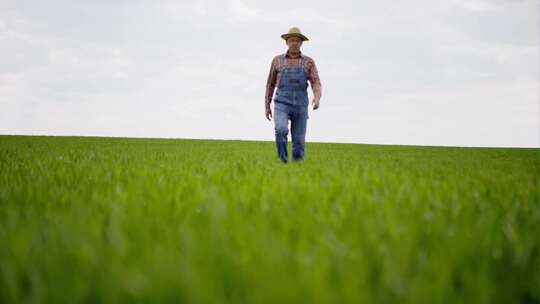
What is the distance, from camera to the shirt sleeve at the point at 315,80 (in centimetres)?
738

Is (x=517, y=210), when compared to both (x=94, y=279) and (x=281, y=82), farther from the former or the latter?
(x=281, y=82)

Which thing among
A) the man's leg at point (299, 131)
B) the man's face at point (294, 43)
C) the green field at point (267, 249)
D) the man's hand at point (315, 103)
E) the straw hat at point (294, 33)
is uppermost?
the straw hat at point (294, 33)

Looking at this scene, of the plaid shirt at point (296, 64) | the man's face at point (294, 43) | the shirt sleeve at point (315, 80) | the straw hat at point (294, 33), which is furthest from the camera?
the shirt sleeve at point (315, 80)

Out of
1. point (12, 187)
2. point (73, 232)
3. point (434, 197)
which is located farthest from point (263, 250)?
point (12, 187)

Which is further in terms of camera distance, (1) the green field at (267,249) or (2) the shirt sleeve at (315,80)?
(2) the shirt sleeve at (315,80)

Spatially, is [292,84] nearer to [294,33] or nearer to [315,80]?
[315,80]

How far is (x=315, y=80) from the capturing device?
292 inches

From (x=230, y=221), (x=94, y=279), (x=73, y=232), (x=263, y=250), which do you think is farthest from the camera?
(x=230, y=221)

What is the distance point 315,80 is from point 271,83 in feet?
2.73

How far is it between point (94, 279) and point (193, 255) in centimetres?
32

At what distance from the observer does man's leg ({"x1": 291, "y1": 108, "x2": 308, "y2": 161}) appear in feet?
24.3

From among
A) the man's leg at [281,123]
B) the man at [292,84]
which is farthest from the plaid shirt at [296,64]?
the man's leg at [281,123]

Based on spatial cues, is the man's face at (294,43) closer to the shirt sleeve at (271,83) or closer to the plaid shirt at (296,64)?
the plaid shirt at (296,64)

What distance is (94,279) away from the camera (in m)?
1.22
